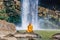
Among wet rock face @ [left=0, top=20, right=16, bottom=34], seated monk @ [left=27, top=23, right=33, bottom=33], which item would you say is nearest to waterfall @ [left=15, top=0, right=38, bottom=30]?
seated monk @ [left=27, top=23, right=33, bottom=33]

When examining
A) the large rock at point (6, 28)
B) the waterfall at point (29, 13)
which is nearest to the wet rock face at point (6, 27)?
the large rock at point (6, 28)

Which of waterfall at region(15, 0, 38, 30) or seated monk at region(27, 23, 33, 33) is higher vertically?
waterfall at region(15, 0, 38, 30)

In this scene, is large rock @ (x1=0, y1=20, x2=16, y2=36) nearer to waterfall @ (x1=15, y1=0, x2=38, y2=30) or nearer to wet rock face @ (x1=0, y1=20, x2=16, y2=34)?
wet rock face @ (x1=0, y1=20, x2=16, y2=34)

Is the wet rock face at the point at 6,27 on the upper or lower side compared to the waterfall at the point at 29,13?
lower

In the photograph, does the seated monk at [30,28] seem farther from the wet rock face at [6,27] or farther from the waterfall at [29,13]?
the wet rock face at [6,27]

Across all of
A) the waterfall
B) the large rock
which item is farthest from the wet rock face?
the waterfall

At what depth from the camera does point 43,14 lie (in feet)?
10.5

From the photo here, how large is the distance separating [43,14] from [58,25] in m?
0.31

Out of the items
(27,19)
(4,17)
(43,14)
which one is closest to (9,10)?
(4,17)

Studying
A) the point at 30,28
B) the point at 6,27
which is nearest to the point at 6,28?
the point at 6,27

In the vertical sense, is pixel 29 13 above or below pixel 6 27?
above

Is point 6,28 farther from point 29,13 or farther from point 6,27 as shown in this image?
point 29,13

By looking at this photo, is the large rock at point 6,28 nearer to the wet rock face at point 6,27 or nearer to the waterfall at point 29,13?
the wet rock face at point 6,27

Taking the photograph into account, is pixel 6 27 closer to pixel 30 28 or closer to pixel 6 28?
pixel 6 28
